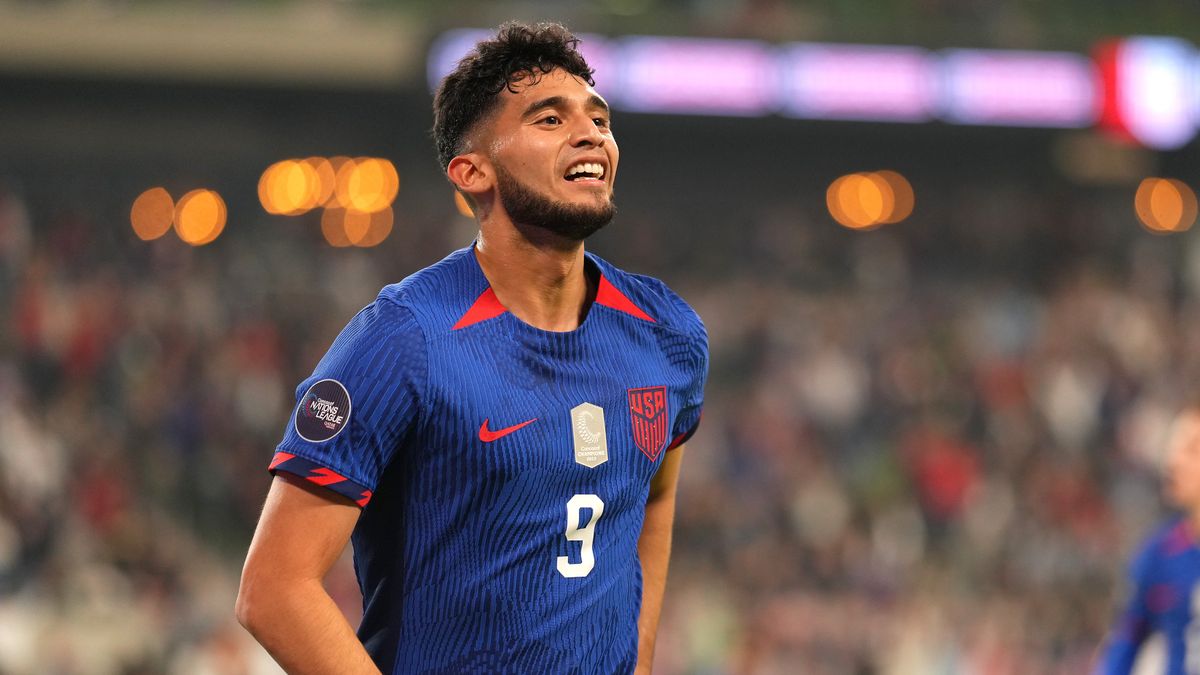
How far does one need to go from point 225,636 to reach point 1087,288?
10882 millimetres

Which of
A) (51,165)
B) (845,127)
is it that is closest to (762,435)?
(845,127)

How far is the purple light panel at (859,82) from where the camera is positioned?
1609 centimetres

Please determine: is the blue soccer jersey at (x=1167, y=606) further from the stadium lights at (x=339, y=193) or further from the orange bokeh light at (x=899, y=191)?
the orange bokeh light at (x=899, y=191)

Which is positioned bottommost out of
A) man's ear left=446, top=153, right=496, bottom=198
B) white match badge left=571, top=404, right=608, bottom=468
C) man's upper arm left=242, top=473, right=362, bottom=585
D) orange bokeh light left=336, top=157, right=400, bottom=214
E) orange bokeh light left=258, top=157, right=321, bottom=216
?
man's upper arm left=242, top=473, right=362, bottom=585

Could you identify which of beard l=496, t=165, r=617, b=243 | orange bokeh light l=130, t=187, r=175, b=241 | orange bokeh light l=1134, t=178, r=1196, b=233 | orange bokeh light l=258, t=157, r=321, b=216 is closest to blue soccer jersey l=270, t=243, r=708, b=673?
beard l=496, t=165, r=617, b=243

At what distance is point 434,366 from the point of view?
7.36 feet

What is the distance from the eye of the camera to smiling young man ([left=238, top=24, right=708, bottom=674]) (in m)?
2.15

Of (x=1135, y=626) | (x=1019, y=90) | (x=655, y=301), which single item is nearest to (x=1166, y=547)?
(x=1135, y=626)

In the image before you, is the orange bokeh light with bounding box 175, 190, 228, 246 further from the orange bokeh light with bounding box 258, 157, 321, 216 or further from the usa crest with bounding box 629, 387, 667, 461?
the usa crest with bounding box 629, 387, 667, 461

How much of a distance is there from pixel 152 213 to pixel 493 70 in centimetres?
1432

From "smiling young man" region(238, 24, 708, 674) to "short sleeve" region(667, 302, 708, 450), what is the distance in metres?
0.06

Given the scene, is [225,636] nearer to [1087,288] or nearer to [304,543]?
[304,543]

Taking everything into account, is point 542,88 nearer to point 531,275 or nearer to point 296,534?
point 531,275

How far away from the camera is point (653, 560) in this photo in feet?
9.15
